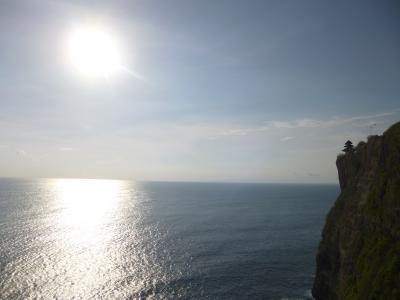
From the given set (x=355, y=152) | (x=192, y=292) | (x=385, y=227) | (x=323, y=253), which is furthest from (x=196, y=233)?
(x=385, y=227)

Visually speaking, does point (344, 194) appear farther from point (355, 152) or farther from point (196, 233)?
point (196, 233)

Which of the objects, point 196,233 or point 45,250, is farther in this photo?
point 196,233

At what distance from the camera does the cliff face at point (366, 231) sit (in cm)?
3397

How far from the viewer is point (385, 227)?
37844mm

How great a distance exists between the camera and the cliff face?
111ft

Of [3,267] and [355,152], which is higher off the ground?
[355,152]

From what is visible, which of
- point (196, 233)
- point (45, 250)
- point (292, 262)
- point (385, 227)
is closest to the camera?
point (385, 227)

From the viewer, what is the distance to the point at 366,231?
1660 inches

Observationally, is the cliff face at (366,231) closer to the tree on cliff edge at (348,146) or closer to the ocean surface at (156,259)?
the tree on cliff edge at (348,146)

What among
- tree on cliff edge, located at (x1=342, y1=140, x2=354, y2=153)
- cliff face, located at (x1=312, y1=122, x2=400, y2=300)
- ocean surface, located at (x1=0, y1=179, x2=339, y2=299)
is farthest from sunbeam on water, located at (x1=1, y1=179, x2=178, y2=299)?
tree on cliff edge, located at (x1=342, y1=140, x2=354, y2=153)

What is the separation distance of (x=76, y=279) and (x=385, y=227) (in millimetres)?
65024

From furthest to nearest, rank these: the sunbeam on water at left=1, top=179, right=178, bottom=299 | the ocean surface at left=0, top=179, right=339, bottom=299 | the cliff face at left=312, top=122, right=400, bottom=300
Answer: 1. the ocean surface at left=0, top=179, right=339, bottom=299
2. the sunbeam on water at left=1, top=179, right=178, bottom=299
3. the cliff face at left=312, top=122, right=400, bottom=300

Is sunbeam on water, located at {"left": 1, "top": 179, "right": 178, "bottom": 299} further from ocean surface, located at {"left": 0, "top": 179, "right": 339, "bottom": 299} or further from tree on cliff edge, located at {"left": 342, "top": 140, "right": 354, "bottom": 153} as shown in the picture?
tree on cliff edge, located at {"left": 342, "top": 140, "right": 354, "bottom": 153}

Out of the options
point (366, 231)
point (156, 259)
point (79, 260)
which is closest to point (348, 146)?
point (366, 231)
